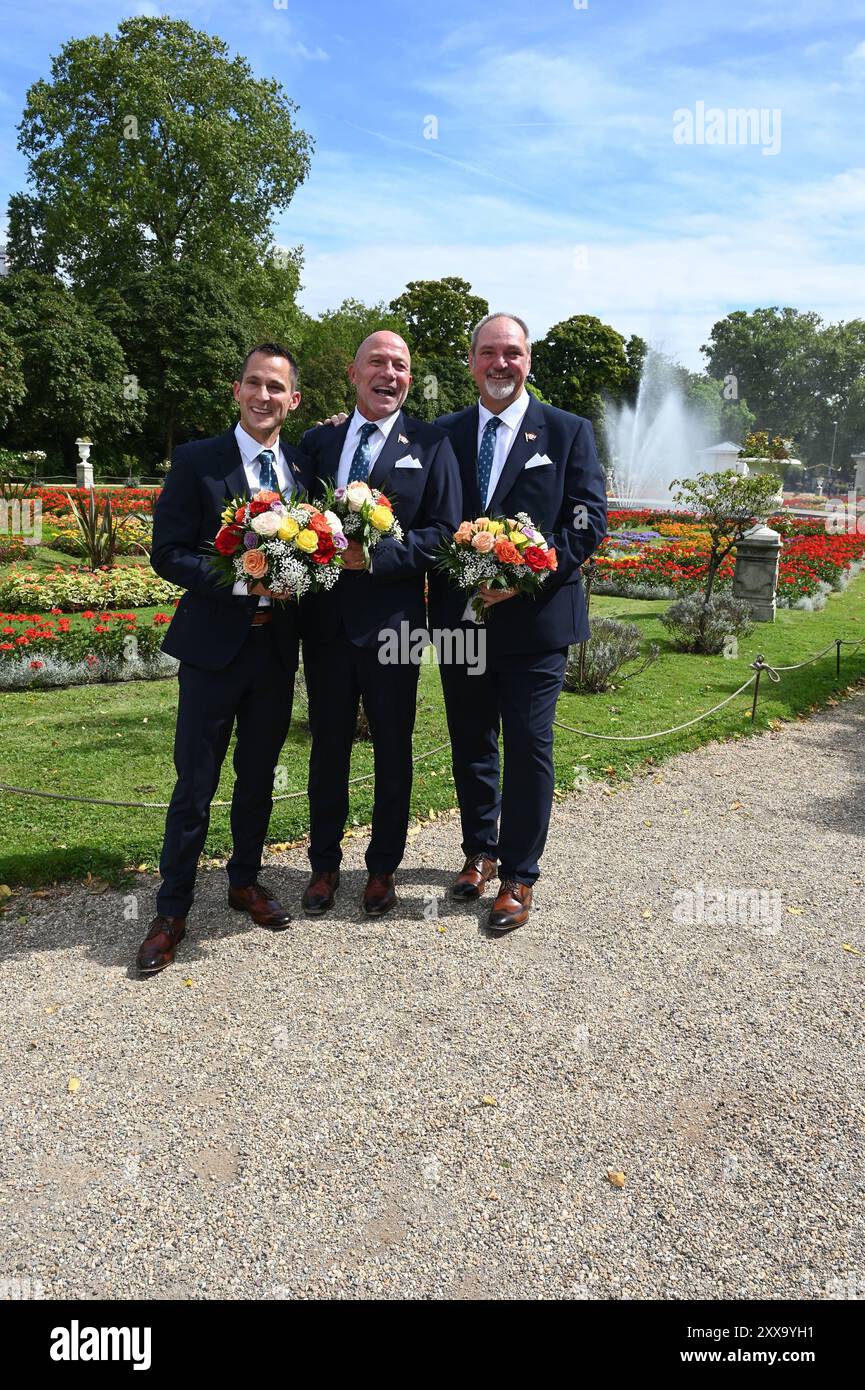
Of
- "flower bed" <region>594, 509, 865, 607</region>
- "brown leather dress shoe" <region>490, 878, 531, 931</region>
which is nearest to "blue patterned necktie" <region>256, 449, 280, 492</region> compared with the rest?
"brown leather dress shoe" <region>490, 878, 531, 931</region>

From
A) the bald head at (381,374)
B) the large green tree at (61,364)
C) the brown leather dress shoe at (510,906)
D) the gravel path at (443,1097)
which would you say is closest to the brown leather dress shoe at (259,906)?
the gravel path at (443,1097)

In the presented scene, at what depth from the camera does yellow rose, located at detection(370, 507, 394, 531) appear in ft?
12.6

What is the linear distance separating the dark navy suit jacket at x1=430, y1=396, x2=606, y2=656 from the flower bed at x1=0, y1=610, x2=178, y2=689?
5554 millimetres

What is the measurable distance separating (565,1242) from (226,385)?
4140 centimetres

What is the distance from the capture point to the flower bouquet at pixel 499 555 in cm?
397

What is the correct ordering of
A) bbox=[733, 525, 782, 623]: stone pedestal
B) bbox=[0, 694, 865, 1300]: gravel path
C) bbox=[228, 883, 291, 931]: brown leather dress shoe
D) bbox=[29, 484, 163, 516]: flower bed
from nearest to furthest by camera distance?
bbox=[0, 694, 865, 1300]: gravel path < bbox=[228, 883, 291, 931]: brown leather dress shoe < bbox=[733, 525, 782, 623]: stone pedestal < bbox=[29, 484, 163, 516]: flower bed

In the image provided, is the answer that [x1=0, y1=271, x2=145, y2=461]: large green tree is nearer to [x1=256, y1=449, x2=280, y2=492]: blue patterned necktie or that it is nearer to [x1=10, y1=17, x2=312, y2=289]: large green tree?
[x1=10, y1=17, x2=312, y2=289]: large green tree

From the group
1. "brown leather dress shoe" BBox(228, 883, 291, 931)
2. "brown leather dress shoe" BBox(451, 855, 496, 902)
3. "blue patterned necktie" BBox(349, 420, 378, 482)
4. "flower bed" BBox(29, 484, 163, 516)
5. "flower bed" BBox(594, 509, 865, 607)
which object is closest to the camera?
"blue patterned necktie" BBox(349, 420, 378, 482)

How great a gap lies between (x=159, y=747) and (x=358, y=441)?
370cm

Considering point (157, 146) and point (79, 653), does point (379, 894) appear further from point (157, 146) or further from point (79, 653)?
point (157, 146)

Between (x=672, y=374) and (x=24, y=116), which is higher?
(x=24, y=116)
